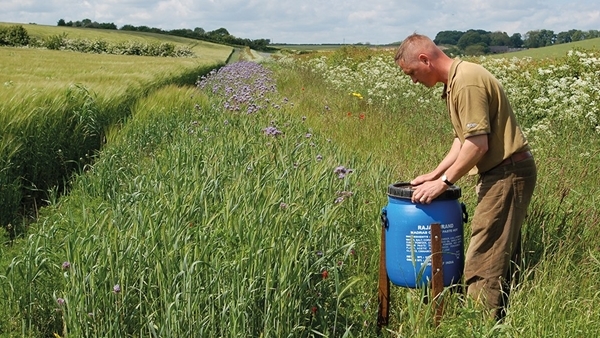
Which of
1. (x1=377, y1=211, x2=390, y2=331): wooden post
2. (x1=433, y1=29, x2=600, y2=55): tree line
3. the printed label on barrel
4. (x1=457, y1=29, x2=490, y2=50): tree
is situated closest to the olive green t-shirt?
the printed label on barrel

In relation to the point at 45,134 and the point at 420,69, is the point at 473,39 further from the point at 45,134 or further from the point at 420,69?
the point at 420,69

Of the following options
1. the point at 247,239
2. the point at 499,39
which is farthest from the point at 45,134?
the point at 499,39

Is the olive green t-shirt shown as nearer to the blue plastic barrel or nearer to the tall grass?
the blue plastic barrel

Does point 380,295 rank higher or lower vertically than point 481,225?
lower

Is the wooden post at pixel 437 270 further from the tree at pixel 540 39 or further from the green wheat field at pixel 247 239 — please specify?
the tree at pixel 540 39

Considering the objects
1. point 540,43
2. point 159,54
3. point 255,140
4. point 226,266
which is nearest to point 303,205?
point 226,266

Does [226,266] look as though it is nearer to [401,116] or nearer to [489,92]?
[489,92]

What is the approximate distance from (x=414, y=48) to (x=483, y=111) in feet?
1.54

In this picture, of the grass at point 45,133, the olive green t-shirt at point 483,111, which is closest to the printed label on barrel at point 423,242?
the olive green t-shirt at point 483,111

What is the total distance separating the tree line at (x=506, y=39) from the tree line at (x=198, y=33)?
44.4m

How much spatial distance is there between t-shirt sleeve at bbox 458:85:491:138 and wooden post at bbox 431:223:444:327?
493 millimetres

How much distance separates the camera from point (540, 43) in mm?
54531

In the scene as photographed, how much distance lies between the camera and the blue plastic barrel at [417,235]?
339 centimetres

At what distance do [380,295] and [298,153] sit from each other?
2.14 meters
